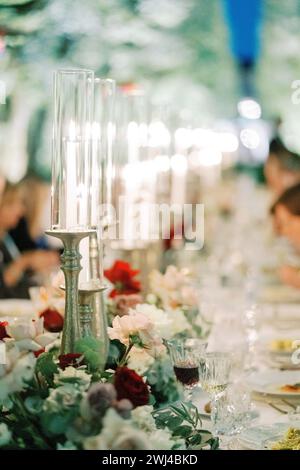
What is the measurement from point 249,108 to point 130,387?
27.5 feet

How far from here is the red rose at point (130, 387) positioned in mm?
1712

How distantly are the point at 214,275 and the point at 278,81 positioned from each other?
508 cm

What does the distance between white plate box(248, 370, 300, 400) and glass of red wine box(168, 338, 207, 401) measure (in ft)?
1.57

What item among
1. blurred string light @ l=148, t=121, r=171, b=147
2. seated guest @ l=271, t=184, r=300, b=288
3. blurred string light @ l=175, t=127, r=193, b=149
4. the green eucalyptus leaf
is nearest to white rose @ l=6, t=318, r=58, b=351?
the green eucalyptus leaf

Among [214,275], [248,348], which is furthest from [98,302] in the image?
[214,275]

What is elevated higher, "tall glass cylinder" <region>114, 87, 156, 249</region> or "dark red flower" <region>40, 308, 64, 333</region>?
"tall glass cylinder" <region>114, 87, 156, 249</region>

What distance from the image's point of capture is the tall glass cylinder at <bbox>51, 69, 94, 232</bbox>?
6.92ft

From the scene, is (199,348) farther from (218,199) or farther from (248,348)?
(218,199)

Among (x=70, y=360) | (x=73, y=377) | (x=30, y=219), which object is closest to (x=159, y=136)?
(x=30, y=219)

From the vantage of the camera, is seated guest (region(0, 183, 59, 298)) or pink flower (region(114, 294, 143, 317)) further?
seated guest (region(0, 183, 59, 298))

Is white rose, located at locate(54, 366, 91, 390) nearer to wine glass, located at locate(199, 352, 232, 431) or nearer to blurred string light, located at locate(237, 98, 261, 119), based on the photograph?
wine glass, located at locate(199, 352, 232, 431)

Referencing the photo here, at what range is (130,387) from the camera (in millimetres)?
1720

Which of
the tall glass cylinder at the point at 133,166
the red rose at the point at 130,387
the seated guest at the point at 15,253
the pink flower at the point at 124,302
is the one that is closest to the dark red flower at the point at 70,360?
the red rose at the point at 130,387

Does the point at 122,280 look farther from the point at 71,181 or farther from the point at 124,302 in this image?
the point at 71,181
